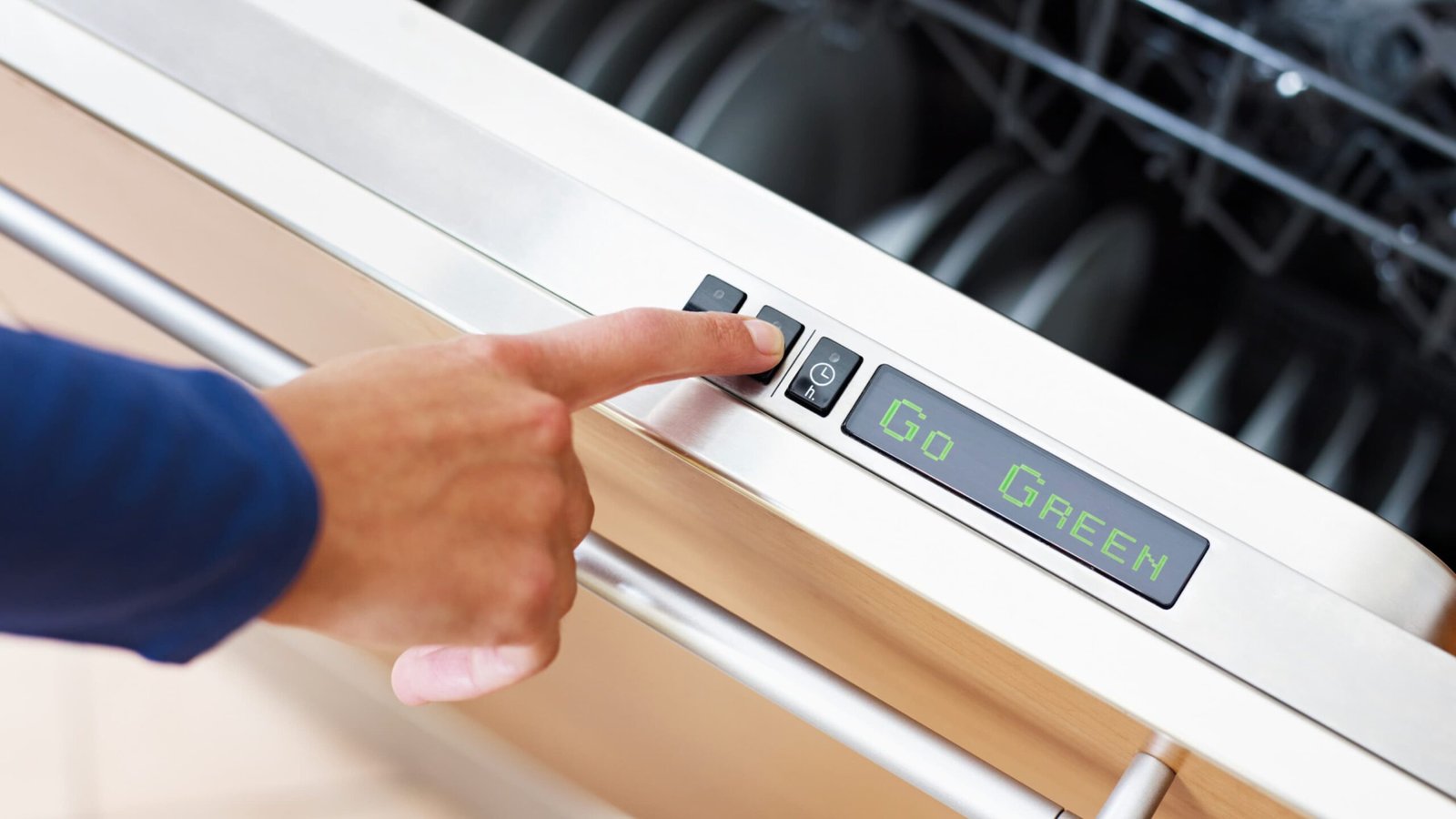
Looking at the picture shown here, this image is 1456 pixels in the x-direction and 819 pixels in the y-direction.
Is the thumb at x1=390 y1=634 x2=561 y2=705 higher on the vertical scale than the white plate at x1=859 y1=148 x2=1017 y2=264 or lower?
lower

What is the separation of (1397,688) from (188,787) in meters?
0.80

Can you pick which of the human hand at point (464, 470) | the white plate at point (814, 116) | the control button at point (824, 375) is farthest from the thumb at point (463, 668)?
the white plate at point (814, 116)

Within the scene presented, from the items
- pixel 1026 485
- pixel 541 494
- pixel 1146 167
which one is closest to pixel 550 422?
pixel 541 494

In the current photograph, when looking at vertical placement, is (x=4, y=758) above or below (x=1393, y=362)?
below

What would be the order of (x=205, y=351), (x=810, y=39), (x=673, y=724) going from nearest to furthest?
1. (x=205, y=351)
2. (x=673, y=724)
3. (x=810, y=39)

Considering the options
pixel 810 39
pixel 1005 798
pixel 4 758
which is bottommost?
pixel 4 758

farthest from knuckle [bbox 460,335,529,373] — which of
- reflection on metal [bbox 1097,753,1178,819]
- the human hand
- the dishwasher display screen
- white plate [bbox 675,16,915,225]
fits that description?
white plate [bbox 675,16,915,225]

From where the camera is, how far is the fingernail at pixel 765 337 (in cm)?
41

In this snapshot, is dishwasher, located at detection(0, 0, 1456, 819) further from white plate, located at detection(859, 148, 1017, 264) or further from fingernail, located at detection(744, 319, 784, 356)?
white plate, located at detection(859, 148, 1017, 264)

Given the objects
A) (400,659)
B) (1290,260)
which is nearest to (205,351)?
(400,659)

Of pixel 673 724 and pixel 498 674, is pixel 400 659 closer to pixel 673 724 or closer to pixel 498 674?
pixel 498 674

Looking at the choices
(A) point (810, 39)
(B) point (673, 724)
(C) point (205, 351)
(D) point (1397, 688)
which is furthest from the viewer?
(A) point (810, 39)

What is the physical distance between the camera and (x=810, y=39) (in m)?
0.84

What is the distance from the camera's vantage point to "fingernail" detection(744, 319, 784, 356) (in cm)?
41
